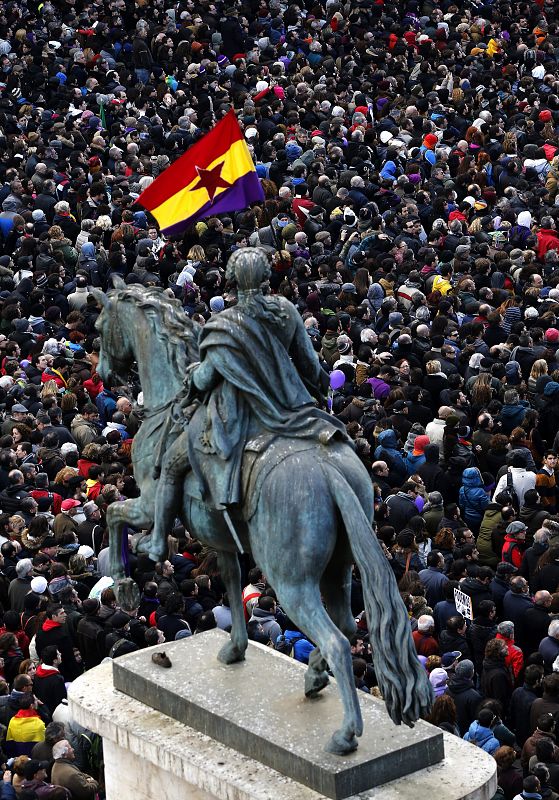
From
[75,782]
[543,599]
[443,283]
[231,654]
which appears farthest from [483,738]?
[443,283]

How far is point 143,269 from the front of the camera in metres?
27.8

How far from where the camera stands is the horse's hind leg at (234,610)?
14570 millimetres

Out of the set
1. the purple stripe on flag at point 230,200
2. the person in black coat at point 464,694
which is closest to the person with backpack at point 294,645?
the person in black coat at point 464,694

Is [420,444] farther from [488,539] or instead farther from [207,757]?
[207,757]

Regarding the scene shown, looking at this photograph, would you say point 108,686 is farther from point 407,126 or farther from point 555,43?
point 555,43

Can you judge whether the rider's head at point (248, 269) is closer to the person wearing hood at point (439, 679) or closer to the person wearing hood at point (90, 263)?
the person wearing hood at point (439, 679)

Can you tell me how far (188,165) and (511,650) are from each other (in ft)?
16.5

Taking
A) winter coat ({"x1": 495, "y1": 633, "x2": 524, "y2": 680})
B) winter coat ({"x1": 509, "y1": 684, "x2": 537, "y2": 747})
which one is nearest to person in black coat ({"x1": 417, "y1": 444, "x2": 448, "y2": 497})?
winter coat ({"x1": 495, "y1": 633, "x2": 524, "y2": 680})

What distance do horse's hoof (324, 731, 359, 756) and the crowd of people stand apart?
0.96 meters

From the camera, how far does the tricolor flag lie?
17.9 metres

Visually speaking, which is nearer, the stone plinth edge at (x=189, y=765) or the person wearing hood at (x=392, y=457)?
the stone plinth edge at (x=189, y=765)

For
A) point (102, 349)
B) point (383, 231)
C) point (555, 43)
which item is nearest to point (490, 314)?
point (383, 231)

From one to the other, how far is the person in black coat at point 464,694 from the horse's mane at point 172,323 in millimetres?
3878

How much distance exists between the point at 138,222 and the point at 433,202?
14.2ft
